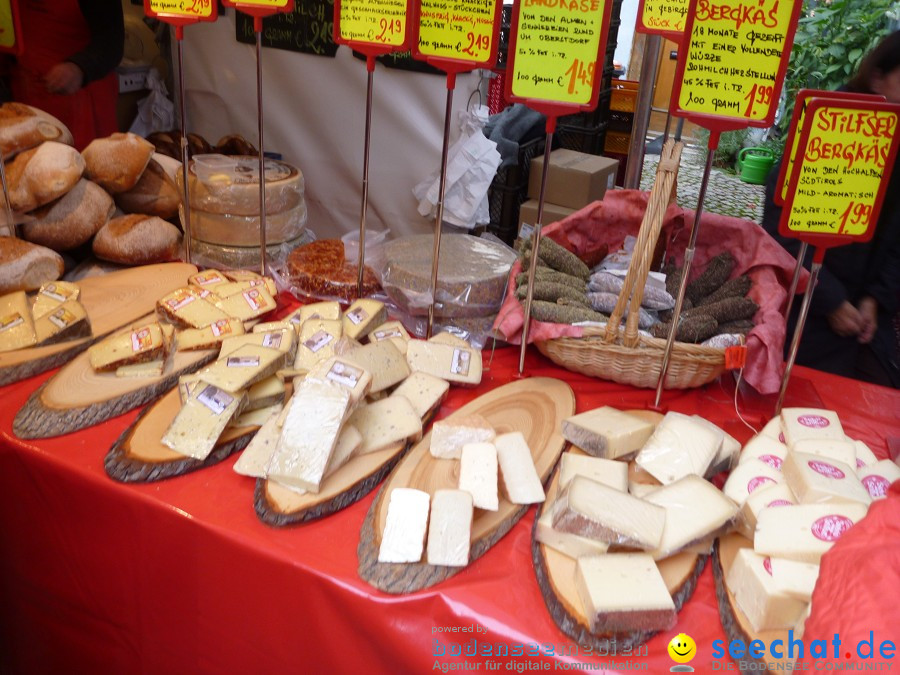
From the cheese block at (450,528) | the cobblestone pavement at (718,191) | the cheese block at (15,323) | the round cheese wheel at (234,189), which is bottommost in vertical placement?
the cobblestone pavement at (718,191)

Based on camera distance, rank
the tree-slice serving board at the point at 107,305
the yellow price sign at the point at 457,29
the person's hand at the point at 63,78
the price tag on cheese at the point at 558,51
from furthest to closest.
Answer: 1. the person's hand at the point at 63,78
2. the tree-slice serving board at the point at 107,305
3. the yellow price sign at the point at 457,29
4. the price tag on cheese at the point at 558,51

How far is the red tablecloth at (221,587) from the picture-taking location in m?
1.03

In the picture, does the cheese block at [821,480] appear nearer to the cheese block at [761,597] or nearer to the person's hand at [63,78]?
the cheese block at [761,597]

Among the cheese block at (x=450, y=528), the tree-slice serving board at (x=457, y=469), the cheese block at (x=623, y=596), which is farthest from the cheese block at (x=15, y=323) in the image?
the cheese block at (x=623, y=596)

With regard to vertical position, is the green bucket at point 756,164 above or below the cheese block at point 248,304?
below

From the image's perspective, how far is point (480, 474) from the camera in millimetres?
1196

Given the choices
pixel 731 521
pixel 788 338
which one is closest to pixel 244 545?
pixel 731 521

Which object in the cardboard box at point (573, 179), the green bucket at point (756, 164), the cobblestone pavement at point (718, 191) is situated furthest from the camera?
the green bucket at point (756, 164)

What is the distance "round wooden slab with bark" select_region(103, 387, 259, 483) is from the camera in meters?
1.22

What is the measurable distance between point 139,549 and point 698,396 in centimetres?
122

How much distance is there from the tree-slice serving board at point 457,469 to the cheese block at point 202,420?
32 cm

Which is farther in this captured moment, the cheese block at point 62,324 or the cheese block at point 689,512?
the cheese block at point 62,324

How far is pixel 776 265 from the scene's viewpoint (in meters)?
1.72

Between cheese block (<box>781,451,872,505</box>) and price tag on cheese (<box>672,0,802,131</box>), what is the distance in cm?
58
